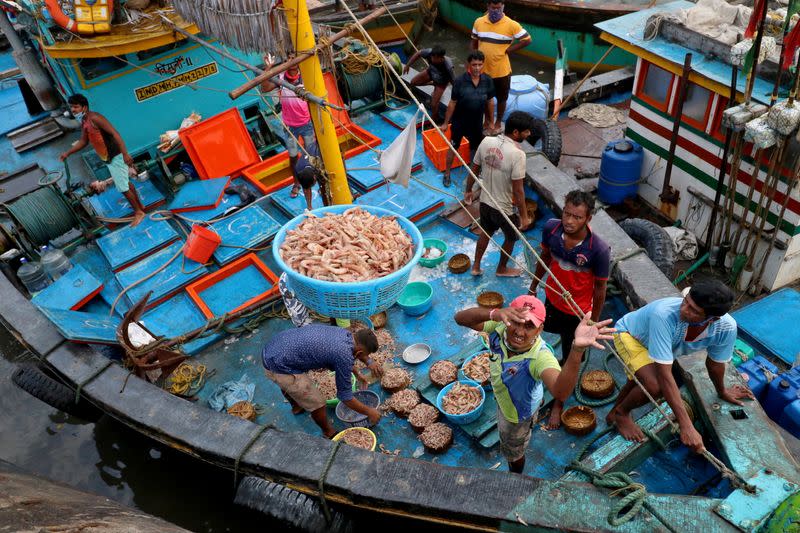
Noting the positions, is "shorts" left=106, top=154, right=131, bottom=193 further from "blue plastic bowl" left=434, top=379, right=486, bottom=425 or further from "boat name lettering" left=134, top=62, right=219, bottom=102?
"blue plastic bowl" left=434, top=379, right=486, bottom=425

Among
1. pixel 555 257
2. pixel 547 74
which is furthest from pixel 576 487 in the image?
pixel 547 74

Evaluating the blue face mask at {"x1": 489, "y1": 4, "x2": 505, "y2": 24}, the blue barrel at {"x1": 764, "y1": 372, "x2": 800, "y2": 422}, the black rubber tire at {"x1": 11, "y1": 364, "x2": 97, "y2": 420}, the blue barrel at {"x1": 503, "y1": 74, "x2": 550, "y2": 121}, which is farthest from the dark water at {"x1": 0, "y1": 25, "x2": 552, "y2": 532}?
the blue face mask at {"x1": 489, "y1": 4, "x2": 505, "y2": 24}

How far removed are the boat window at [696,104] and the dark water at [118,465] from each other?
6222 millimetres

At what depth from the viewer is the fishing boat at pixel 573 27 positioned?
507 inches

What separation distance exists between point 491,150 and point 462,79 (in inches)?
66.5

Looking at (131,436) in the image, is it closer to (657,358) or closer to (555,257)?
(555,257)

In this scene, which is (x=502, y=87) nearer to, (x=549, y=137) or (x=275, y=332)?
(x=549, y=137)

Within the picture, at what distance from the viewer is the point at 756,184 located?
252 inches

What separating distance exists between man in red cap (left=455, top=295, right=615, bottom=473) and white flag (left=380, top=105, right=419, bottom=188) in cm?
153

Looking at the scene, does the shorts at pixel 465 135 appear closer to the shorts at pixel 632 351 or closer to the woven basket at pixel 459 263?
the woven basket at pixel 459 263

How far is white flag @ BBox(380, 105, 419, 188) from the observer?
4.95m

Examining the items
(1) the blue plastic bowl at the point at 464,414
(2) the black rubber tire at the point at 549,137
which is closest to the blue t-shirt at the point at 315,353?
(1) the blue plastic bowl at the point at 464,414

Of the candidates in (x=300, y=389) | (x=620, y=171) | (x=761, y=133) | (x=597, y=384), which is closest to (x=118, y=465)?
(x=300, y=389)

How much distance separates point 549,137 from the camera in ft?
25.0
